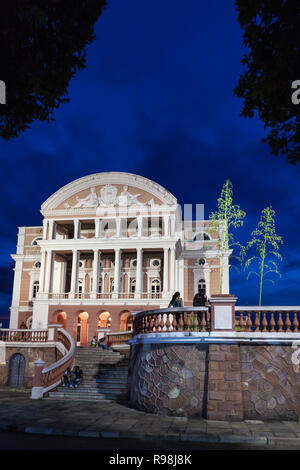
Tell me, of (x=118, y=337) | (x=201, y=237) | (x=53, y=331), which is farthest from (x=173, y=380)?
(x=201, y=237)

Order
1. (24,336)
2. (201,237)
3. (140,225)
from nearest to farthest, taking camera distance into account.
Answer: (24,336) < (140,225) < (201,237)

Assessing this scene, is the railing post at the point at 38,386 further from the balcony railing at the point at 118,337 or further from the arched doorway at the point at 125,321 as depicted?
the arched doorway at the point at 125,321

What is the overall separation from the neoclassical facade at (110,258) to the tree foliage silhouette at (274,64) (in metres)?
25.3

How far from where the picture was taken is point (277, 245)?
66.7 feet

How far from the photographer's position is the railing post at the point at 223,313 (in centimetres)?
1105

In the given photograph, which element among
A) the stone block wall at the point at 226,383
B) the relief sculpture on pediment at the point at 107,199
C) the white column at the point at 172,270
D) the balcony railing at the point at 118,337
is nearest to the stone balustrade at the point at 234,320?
the stone block wall at the point at 226,383

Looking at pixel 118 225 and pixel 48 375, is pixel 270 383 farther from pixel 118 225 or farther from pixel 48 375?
pixel 118 225

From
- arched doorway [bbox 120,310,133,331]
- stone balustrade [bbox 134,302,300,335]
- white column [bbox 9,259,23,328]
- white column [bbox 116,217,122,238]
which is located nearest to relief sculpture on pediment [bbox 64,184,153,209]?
white column [bbox 116,217,122,238]

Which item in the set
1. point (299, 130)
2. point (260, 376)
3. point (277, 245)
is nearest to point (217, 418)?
point (260, 376)

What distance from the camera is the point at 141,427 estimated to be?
9297 millimetres

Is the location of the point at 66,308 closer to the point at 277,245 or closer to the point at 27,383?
the point at 27,383

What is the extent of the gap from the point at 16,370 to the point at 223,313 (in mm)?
15917

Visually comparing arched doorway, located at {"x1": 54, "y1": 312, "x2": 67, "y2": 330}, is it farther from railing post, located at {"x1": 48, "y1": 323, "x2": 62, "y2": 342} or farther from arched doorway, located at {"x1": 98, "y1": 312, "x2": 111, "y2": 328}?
railing post, located at {"x1": 48, "y1": 323, "x2": 62, "y2": 342}

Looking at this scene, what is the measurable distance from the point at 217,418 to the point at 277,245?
11.7m
